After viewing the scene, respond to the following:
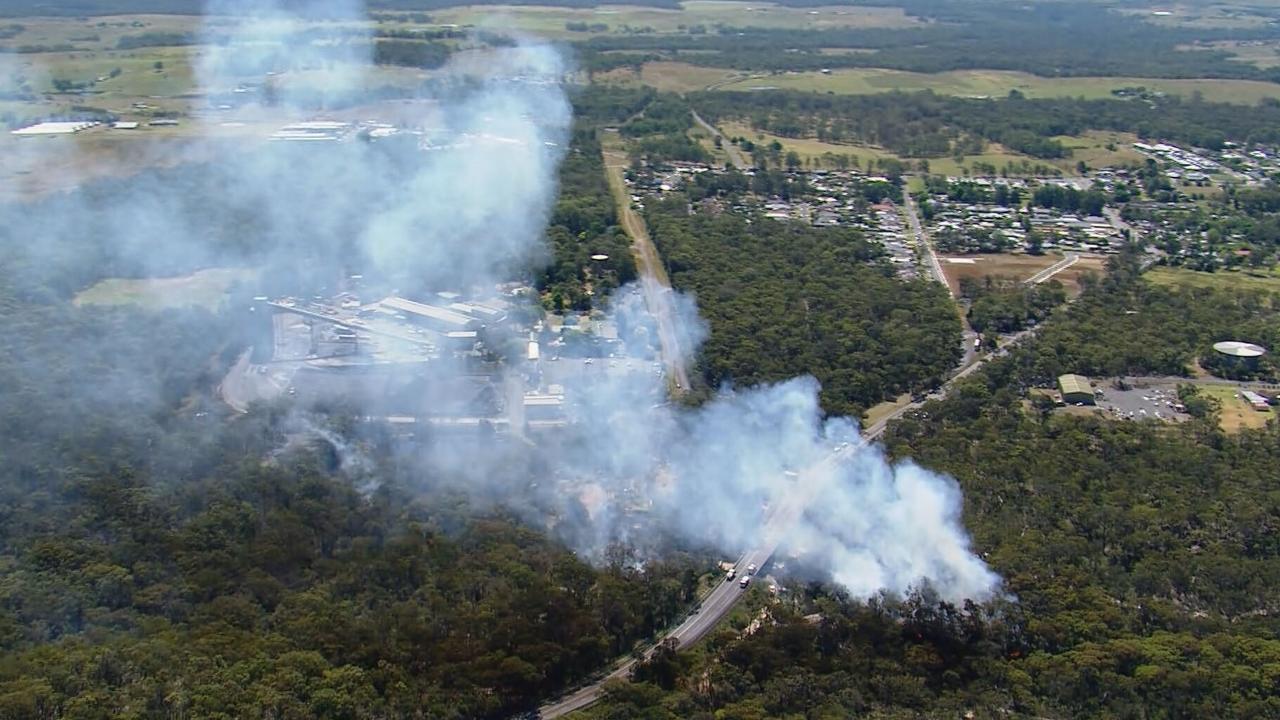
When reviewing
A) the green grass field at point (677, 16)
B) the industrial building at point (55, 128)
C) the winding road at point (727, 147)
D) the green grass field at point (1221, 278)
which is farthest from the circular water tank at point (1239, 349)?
the green grass field at point (677, 16)

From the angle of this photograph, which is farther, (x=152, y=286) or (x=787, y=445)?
(x=152, y=286)

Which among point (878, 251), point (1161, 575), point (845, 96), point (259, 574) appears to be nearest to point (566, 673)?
point (259, 574)

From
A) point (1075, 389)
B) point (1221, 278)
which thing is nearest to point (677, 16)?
point (1221, 278)

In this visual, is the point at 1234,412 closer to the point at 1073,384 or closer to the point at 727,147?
the point at 1073,384

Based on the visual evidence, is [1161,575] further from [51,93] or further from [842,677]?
[51,93]

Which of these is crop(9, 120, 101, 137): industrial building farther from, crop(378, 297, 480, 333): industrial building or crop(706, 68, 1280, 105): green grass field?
crop(706, 68, 1280, 105): green grass field
